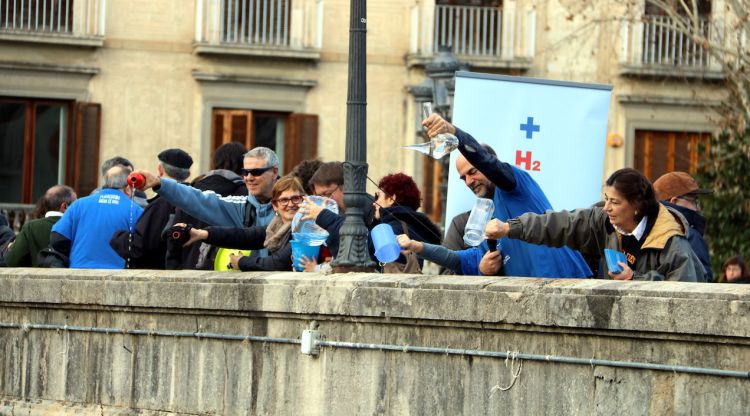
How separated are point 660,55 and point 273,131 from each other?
21.8 ft

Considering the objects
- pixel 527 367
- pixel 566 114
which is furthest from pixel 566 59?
pixel 527 367

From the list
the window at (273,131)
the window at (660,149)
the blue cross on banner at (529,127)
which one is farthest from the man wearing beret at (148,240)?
the window at (660,149)

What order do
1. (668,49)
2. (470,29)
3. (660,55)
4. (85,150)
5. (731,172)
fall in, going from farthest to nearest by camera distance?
(668,49) → (660,55) → (470,29) → (85,150) → (731,172)

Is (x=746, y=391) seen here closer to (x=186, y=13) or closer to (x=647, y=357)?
(x=647, y=357)

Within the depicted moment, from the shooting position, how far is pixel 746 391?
22.8ft

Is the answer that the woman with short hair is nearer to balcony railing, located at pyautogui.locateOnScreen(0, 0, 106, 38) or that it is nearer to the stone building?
the stone building

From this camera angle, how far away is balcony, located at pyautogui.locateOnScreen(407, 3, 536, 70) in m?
31.1

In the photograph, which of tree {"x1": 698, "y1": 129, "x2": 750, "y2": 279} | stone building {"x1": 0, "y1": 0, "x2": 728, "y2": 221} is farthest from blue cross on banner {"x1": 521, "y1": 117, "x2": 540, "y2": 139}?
stone building {"x1": 0, "y1": 0, "x2": 728, "y2": 221}

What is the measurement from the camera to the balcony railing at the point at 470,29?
31.2 meters

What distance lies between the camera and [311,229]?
10.2 meters

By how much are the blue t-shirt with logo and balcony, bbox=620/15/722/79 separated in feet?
64.8

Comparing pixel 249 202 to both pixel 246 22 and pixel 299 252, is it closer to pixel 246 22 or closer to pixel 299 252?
pixel 299 252

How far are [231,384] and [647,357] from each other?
10.6 ft

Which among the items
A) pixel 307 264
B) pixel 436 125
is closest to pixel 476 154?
Answer: pixel 436 125
